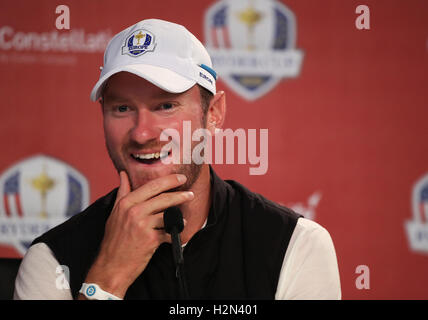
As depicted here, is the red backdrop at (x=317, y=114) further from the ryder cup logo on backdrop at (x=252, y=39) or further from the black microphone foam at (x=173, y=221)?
the black microphone foam at (x=173, y=221)

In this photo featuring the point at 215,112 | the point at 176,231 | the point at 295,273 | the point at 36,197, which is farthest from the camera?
the point at 36,197

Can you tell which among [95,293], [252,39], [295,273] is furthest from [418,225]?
[95,293]

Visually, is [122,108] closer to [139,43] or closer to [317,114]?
[139,43]

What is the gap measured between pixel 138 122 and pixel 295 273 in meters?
0.45

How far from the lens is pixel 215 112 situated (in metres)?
1.06

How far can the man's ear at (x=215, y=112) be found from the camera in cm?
103

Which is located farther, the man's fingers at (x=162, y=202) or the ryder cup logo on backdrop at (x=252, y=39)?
the ryder cup logo on backdrop at (x=252, y=39)

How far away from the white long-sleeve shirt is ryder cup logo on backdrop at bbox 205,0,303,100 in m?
1.02

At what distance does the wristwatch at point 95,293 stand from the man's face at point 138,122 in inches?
8.6

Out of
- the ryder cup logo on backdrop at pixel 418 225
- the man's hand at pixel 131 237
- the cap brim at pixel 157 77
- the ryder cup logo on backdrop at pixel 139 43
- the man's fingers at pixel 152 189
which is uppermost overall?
the ryder cup logo on backdrop at pixel 139 43

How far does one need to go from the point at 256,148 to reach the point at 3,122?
1.04 m

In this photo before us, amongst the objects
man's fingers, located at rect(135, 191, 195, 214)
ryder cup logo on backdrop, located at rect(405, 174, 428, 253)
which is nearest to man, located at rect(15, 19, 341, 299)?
man's fingers, located at rect(135, 191, 195, 214)

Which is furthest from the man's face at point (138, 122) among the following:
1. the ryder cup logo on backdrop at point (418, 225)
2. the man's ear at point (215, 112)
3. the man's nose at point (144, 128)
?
the ryder cup logo on backdrop at point (418, 225)

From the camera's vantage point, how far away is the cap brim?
2.86 ft
